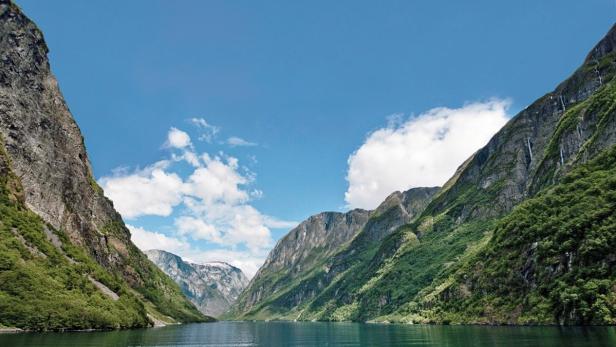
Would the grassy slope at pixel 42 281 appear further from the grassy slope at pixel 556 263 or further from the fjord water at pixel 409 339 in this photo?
the grassy slope at pixel 556 263

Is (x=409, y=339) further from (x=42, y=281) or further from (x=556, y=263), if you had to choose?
(x=42, y=281)

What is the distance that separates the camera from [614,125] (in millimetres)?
182125

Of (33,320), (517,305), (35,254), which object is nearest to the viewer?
(33,320)

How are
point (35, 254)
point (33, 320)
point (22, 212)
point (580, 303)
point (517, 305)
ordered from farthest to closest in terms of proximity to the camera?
point (22, 212) → point (35, 254) → point (517, 305) → point (33, 320) → point (580, 303)

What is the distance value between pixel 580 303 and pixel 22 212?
187 meters

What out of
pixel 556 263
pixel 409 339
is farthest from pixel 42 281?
pixel 556 263

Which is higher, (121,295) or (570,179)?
(570,179)

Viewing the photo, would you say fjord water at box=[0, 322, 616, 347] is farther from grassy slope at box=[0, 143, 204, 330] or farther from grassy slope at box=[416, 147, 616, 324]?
grassy slope at box=[0, 143, 204, 330]

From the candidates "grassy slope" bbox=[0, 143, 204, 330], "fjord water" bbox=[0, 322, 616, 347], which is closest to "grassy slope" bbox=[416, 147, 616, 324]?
"fjord water" bbox=[0, 322, 616, 347]

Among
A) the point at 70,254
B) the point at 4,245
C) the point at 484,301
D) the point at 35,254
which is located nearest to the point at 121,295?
the point at 70,254

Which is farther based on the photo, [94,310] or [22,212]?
[22,212]

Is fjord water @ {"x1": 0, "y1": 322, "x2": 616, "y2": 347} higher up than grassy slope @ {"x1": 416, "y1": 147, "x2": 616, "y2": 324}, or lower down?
lower down

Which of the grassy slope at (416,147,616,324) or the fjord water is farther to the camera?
the grassy slope at (416,147,616,324)

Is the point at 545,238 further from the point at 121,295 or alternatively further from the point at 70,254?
the point at 70,254
